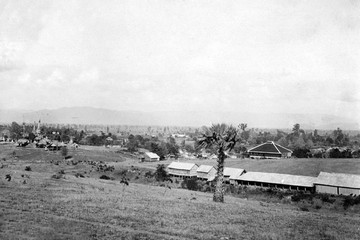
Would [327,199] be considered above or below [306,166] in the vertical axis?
below

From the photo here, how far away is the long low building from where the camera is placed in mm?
60969

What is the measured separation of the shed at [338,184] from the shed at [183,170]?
32617mm

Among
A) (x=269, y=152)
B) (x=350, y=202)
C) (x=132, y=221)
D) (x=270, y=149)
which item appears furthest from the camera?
(x=270, y=149)

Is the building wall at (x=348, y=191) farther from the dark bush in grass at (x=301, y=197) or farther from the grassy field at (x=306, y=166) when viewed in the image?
the grassy field at (x=306, y=166)

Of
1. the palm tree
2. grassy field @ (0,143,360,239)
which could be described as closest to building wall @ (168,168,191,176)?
the palm tree

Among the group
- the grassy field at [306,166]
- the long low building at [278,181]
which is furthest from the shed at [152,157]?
the long low building at [278,181]

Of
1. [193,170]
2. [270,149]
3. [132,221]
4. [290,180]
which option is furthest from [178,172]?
[132,221]

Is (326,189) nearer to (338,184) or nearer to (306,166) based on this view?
(338,184)

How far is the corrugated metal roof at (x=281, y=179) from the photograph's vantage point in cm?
6107

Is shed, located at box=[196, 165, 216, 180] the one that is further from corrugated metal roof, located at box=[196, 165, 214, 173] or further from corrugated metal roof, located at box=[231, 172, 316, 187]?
corrugated metal roof, located at box=[231, 172, 316, 187]

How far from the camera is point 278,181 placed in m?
63.9

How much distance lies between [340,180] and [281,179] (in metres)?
11.1

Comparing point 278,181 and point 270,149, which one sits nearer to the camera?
point 278,181

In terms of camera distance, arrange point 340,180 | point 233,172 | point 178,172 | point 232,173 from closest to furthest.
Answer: point 340,180 < point 232,173 < point 233,172 < point 178,172
